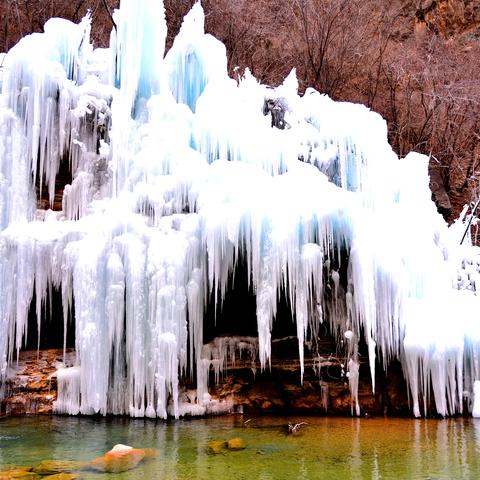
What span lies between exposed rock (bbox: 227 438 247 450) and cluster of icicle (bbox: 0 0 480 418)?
55.9 inches

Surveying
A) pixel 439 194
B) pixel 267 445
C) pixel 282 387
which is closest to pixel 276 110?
pixel 282 387

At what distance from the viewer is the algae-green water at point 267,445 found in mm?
4453

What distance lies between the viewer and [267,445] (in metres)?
5.36

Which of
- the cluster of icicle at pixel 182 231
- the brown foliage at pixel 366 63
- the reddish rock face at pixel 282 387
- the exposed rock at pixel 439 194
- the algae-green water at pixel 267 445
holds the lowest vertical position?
the algae-green water at pixel 267 445

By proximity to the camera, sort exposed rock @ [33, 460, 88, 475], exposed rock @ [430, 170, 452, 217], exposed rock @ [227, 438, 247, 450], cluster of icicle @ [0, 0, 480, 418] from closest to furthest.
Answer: exposed rock @ [33, 460, 88, 475] < exposed rock @ [227, 438, 247, 450] < cluster of icicle @ [0, 0, 480, 418] < exposed rock @ [430, 170, 452, 217]

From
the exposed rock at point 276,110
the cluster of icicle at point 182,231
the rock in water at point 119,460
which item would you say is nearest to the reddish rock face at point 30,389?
the cluster of icicle at point 182,231

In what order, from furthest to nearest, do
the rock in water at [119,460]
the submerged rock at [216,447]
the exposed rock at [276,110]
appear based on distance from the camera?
the exposed rock at [276,110]
the submerged rock at [216,447]
the rock in water at [119,460]

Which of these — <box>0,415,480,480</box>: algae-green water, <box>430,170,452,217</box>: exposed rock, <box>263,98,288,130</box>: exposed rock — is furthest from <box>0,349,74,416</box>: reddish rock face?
<box>430,170,452,217</box>: exposed rock

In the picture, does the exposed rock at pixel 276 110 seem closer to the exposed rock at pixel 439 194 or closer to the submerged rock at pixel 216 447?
the submerged rock at pixel 216 447

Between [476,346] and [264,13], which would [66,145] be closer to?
[476,346]

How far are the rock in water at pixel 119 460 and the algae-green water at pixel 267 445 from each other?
0.34ft

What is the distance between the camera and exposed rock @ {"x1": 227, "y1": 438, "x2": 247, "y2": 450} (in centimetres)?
517

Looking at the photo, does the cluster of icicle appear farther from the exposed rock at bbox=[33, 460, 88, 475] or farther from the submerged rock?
the exposed rock at bbox=[33, 460, 88, 475]

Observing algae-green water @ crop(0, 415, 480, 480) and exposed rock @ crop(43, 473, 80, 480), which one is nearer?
exposed rock @ crop(43, 473, 80, 480)
